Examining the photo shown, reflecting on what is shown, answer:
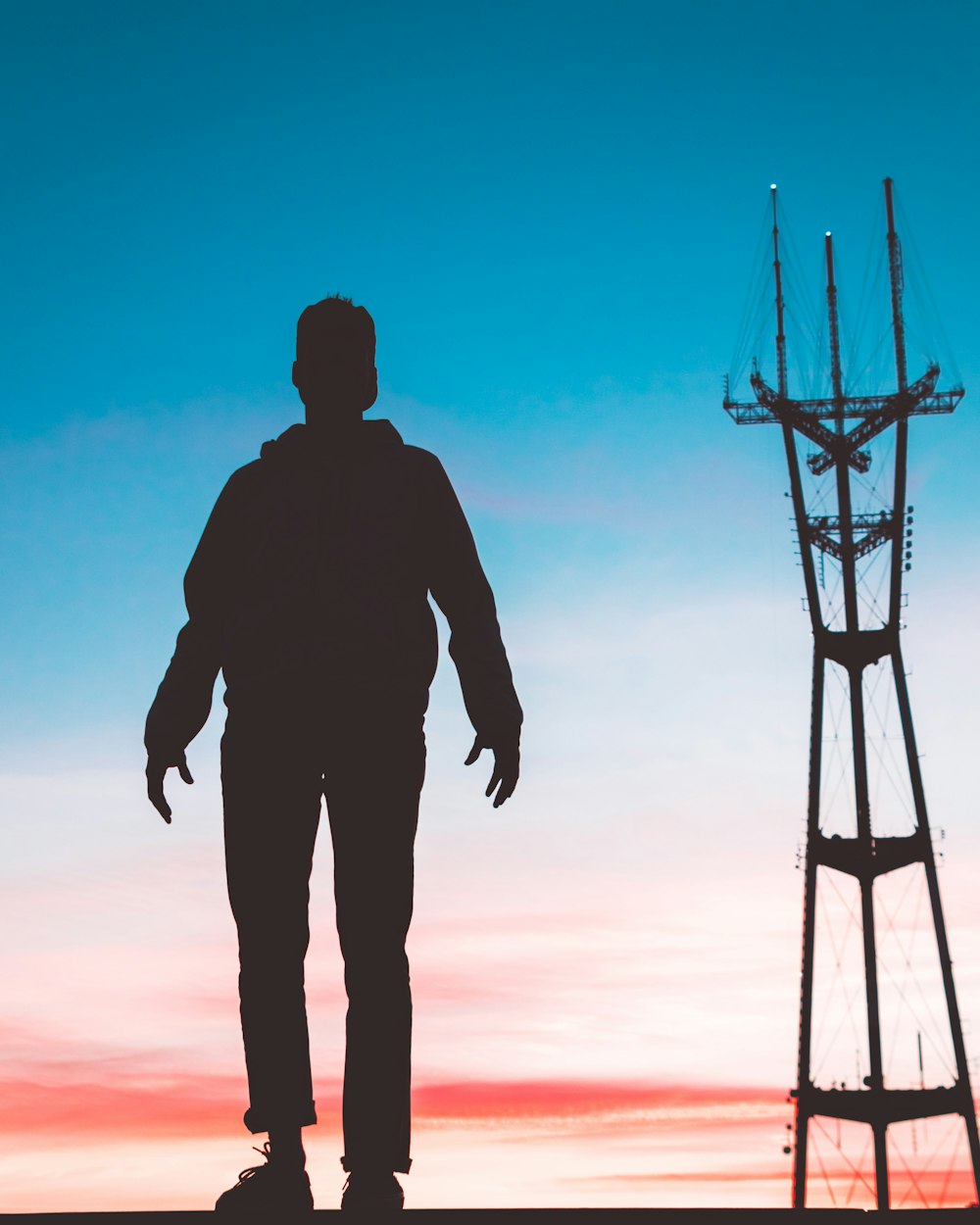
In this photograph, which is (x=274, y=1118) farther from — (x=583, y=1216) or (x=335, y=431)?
(x=335, y=431)

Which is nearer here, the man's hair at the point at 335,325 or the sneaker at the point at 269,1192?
the sneaker at the point at 269,1192

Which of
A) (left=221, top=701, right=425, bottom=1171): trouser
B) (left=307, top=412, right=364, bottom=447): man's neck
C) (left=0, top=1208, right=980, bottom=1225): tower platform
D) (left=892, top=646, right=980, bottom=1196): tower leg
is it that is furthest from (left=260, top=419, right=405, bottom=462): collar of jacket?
(left=892, top=646, right=980, bottom=1196): tower leg

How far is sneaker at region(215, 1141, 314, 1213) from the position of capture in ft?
15.5

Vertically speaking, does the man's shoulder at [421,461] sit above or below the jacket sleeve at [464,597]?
above

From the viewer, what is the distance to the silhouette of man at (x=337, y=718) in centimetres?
509

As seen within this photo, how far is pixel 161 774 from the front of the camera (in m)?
5.50

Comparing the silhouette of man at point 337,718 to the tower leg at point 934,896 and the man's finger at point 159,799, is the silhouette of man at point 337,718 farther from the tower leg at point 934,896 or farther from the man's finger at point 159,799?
the tower leg at point 934,896

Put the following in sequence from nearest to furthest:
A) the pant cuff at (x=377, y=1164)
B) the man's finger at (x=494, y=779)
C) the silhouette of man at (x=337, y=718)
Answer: the pant cuff at (x=377, y=1164) → the silhouette of man at (x=337, y=718) → the man's finger at (x=494, y=779)

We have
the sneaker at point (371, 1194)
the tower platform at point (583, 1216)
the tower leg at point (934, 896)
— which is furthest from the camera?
the tower leg at point (934, 896)

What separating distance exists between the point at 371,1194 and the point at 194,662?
6.41 feet

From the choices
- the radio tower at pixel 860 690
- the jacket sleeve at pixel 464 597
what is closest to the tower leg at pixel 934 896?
the radio tower at pixel 860 690

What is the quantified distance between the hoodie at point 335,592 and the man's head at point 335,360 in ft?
0.40

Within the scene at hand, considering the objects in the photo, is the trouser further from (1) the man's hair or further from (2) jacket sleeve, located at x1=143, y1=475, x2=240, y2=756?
(1) the man's hair

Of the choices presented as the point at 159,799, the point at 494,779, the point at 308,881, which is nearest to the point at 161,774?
the point at 159,799
